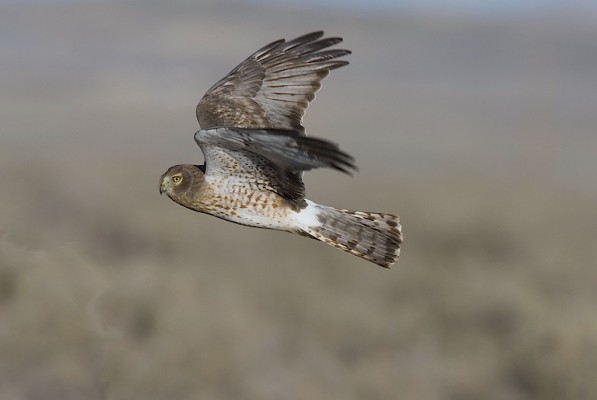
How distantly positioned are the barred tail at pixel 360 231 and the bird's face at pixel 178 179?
818 mm

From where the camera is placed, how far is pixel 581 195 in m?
26.4

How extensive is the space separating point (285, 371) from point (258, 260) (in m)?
5.61

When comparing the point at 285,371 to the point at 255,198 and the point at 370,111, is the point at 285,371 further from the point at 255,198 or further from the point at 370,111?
the point at 370,111

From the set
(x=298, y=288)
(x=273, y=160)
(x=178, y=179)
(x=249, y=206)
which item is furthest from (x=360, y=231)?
(x=298, y=288)

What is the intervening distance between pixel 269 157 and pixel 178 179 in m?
0.91

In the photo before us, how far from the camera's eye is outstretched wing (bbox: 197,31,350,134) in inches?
348

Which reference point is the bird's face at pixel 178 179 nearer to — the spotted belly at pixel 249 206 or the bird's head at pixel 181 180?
the bird's head at pixel 181 180

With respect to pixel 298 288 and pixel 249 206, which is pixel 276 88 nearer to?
pixel 249 206

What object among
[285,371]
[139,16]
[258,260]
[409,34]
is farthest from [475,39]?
[285,371]

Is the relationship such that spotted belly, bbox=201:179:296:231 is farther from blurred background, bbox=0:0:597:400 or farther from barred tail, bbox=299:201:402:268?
blurred background, bbox=0:0:597:400

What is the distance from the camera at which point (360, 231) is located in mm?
8406

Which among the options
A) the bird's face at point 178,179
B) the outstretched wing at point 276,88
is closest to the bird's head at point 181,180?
the bird's face at point 178,179

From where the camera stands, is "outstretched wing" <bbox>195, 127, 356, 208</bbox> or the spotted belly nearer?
"outstretched wing" <bbox>195, 127, 356, 208</bbox>

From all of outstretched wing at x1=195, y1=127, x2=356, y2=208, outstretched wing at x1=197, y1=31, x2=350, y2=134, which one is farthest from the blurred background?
outstretched wing at x1=195, y1=127, x2=356, y2=208
